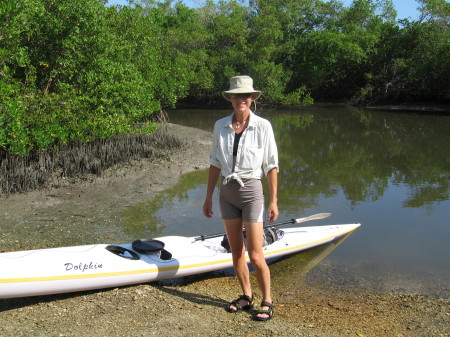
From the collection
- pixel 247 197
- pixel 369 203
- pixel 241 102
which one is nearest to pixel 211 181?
pixel 247 197

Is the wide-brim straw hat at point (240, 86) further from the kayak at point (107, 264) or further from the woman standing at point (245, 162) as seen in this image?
the kayak at point (107, 264)

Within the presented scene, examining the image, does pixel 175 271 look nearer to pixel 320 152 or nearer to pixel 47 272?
pixel 47 272

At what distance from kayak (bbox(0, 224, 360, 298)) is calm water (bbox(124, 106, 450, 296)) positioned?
86 centimetres

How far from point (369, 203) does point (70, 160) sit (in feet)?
18.0

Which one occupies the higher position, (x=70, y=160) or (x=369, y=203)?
(x=70, y=160)

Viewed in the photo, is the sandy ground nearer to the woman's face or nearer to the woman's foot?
the woman's foot

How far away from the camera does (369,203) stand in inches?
313

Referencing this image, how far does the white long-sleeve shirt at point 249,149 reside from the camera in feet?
11.2

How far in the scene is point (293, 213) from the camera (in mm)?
7309

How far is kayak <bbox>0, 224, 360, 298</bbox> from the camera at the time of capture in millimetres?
3907

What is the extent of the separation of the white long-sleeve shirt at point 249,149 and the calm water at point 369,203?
2.11 meters

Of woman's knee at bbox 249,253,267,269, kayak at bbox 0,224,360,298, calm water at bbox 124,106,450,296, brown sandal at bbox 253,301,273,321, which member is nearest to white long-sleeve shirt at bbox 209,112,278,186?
woman's knee at bbox 249,253,267,269

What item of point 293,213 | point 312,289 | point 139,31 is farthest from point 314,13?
point 312,289

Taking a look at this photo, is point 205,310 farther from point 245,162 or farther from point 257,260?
point 245,162
